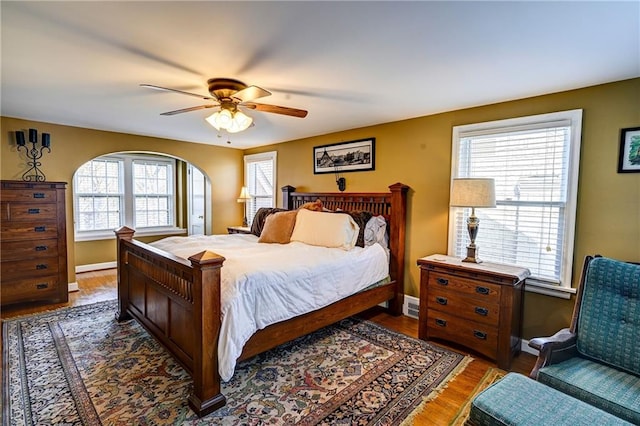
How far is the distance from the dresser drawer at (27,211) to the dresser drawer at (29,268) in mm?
489

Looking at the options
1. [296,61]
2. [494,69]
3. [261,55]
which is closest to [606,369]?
[494,69]

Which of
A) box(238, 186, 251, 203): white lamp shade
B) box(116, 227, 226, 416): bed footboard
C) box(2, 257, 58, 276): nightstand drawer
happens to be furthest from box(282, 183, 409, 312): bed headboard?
box(2, 257, 58, 276): nightstand drawer

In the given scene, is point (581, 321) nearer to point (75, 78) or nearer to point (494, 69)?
point (494, 69)

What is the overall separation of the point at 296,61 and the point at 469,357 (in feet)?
9.01

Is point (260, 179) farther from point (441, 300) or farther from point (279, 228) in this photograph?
point (441, 300)

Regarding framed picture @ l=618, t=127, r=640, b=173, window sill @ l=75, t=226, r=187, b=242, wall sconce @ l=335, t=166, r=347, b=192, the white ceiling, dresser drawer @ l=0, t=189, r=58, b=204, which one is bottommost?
window sill @ l=75, t=226, r=187, b=242

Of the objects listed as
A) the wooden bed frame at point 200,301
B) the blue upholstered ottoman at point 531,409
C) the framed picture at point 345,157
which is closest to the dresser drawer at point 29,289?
the wooden bed frame at point 200,301

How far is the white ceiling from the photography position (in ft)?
5.10

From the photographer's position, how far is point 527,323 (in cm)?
283

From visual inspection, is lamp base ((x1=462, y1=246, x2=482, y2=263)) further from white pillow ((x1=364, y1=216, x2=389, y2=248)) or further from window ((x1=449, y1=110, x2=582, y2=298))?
white pillow ((x1=364, y1=216, x2=389, y2=248))

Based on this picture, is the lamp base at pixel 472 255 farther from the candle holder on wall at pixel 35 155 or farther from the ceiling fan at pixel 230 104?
the candle holder on wall at pixel 35 155

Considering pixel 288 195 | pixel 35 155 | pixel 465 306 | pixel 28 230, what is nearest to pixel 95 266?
pixel 28 230

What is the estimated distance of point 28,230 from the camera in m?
3.64

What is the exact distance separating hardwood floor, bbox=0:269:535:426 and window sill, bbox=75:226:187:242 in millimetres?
911
